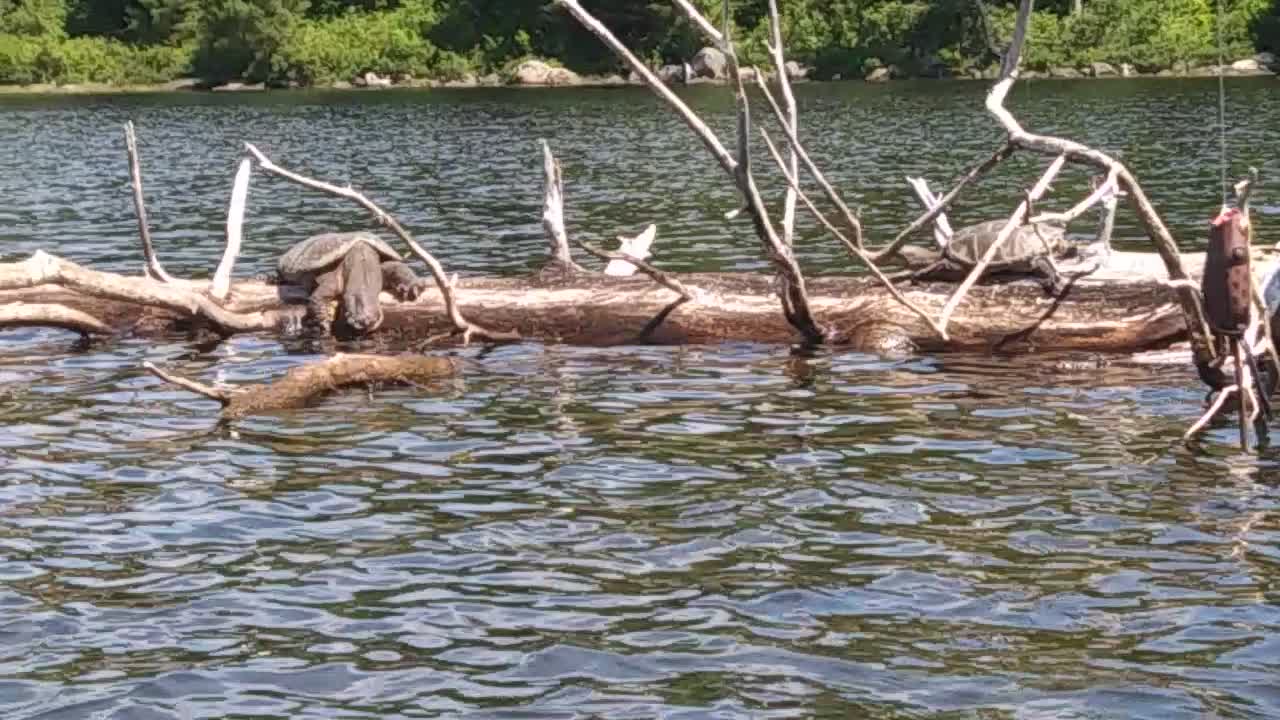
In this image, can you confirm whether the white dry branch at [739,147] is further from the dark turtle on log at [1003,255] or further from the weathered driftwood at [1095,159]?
the weathered driftwood at [1095,159]

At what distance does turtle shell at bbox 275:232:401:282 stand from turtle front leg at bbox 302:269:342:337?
162mm

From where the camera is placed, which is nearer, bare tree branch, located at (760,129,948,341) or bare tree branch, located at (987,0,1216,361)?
bare tree branch, located at (987,0,1216,361)

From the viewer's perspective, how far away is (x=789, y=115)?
17.0 m

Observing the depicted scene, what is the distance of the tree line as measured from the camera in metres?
76.4

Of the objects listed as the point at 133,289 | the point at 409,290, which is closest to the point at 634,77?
the point at 409,290

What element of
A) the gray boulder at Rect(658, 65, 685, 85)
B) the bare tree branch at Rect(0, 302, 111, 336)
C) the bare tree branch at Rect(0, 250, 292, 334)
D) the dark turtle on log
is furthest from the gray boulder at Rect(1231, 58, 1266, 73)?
the bare tree branch at Rect(0, 302, 111, 336)

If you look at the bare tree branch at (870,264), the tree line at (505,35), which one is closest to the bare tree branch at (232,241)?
the bare tree branch at (870,264)

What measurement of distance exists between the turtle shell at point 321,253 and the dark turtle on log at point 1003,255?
17.9 feet

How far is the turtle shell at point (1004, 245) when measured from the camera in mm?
17422

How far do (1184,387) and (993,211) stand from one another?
14021 millimetres

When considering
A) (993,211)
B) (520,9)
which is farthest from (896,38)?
(993,211)

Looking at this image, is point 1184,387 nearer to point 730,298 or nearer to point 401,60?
point 730,298

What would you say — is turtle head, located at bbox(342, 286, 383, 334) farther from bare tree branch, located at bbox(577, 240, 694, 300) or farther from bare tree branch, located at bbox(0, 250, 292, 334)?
bare tree branch, located at bbox(577, 240, 694, 300)

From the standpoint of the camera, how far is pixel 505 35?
92.2 m
